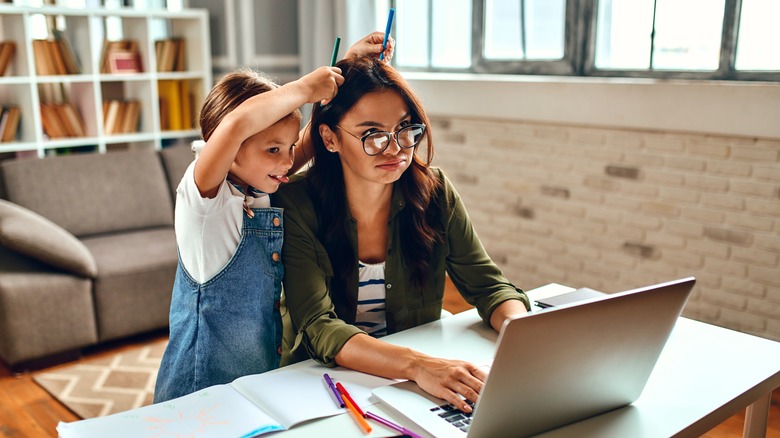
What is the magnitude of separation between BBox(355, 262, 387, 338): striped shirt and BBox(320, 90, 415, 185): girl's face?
0.21 m

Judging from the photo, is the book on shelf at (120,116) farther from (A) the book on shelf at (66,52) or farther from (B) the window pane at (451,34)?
(B) the window pane at (451,34)

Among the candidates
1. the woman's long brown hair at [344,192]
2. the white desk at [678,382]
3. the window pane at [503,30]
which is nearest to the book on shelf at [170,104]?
the window pane at [503,30]

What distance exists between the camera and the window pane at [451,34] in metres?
4.03

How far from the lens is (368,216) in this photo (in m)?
1.67

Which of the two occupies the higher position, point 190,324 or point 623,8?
point 623,8

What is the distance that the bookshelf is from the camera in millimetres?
3912

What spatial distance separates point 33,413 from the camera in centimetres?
262

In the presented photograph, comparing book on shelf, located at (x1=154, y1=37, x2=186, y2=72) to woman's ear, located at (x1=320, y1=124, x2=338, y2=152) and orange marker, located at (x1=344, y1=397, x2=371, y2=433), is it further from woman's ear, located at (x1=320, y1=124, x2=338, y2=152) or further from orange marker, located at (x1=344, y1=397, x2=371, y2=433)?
orange marker, located at (x1=344, y1=397, x2=371, y2=433)

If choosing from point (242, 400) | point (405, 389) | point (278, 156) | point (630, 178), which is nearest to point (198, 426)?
point (242, 400)

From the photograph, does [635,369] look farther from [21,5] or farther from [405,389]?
[21,5]

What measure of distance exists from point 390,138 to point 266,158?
0.85 ft

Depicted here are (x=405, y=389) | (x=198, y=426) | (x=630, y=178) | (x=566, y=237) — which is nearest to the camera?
(x=198, y=426)

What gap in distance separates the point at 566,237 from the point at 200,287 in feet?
8.05

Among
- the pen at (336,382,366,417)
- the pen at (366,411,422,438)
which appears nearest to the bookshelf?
the pen at (336,382,366,417)
